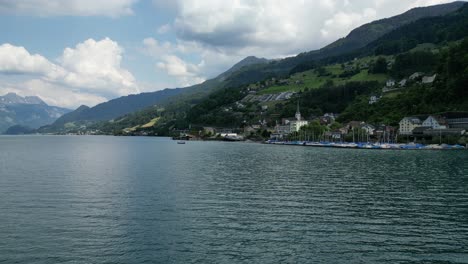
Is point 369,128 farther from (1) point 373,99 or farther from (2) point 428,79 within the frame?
(2) point 428,79

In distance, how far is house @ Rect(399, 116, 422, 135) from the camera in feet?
438

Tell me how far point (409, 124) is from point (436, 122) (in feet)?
32.4

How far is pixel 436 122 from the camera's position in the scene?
126125mm

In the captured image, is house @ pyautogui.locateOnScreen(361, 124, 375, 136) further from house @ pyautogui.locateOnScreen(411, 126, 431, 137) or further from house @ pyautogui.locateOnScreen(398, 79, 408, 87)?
house @ pyautogui.locateOnScreen(398, 79, 408, 87)

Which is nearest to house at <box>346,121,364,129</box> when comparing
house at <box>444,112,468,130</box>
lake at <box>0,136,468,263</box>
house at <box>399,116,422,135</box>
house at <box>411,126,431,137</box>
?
house at <box>399,116,422,135</box>

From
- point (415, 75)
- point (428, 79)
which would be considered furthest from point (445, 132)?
point (415, 75)

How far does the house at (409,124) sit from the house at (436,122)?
122 inches

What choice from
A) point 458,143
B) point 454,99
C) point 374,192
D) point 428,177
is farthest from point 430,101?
point 374,192

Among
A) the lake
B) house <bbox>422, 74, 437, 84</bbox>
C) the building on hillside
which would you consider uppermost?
house <bbox>422, 74, 437, 84</bbox>

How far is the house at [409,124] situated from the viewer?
133 metres

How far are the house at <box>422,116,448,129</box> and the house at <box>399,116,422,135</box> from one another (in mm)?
3092

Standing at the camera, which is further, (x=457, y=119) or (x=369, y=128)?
(x=369, y=128)

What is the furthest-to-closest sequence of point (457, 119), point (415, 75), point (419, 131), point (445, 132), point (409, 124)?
point (415, 75), point (409, 124), point (419, 131), point (457, 119), point (445, 132)

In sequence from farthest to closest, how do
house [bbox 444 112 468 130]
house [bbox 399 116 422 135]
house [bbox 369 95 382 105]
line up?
house [bbox 369 95 382 105], house [bbox 399 116 422 135], house [bbox 444 112 468 130]
